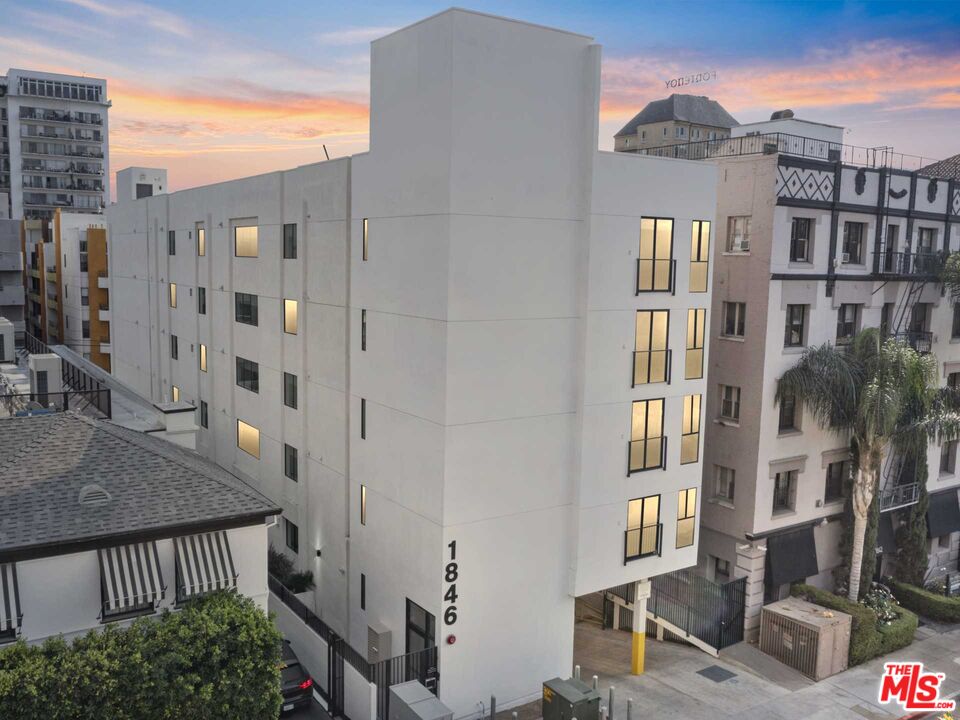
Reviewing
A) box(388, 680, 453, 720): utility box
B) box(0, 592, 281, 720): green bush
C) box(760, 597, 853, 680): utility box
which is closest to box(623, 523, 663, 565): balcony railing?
box(760, 597, 853, 680): utility box

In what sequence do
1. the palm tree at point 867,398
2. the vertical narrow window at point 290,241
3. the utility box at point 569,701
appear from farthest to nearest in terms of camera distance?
the vertical narrow window at point 290,241
the palm tree at point 867,398
the utility box at point 569,701

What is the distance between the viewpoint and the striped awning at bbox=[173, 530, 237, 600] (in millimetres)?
19125

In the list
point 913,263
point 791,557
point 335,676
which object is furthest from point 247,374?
point 913,263

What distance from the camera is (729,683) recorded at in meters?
26.5

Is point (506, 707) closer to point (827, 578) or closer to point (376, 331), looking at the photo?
point (376, 331)

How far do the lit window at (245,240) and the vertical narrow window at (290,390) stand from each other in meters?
5.70

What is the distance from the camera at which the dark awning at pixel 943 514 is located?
36.8 meters

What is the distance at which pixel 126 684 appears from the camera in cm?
1614

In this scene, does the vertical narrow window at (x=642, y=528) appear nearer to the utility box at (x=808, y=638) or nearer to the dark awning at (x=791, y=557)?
the utility box at (x=808, y=638)

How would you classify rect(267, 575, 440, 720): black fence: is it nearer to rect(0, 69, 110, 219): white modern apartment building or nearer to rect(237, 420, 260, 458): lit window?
rect(237, 420, 260, 458): lit window

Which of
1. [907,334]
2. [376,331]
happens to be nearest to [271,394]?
[376,331]

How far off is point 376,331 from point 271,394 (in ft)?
30.3

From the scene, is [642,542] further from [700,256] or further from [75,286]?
[75,286]

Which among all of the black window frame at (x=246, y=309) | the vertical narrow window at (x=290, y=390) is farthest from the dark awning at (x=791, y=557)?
the black window frame at (x=246, y=309)
